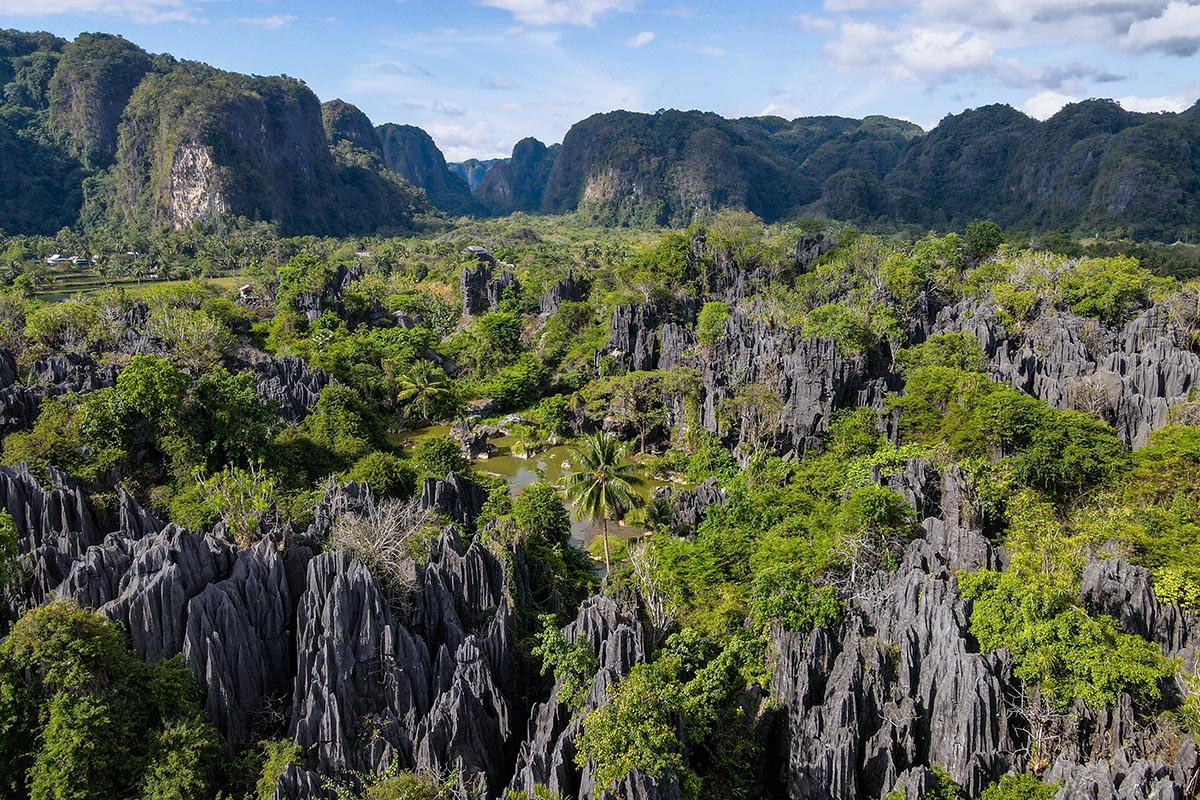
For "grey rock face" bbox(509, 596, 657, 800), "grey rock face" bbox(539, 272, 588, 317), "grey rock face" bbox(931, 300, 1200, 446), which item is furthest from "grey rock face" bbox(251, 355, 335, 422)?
"grey rock face" bbox(931, 300, 1200, 446)

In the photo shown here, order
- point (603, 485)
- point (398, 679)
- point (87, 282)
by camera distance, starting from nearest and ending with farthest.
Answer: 1. point (398, 679)
2. point (603, 485)
3. point (87, 282)

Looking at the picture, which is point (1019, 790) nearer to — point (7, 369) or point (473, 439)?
point (473, 439)

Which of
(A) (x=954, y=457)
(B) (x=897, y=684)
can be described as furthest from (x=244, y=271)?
(B) (x=897, y=684)

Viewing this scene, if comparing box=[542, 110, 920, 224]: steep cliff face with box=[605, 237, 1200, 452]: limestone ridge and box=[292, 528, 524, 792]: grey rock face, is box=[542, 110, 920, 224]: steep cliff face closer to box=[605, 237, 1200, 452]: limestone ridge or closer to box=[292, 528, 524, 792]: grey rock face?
box=[605, 237, 1200, 452]: limestone ridge

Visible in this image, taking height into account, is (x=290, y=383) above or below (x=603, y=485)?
above

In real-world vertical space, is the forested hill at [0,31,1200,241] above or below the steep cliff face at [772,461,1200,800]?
above

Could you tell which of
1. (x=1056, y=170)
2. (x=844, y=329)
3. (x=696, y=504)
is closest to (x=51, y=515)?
(x=696, y=504)
